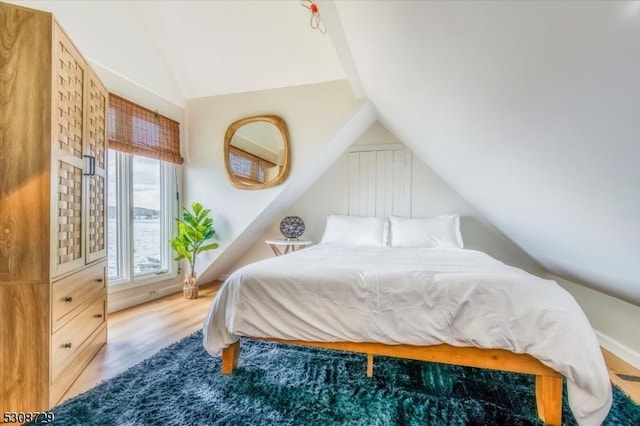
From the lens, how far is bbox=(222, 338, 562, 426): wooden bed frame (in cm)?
131

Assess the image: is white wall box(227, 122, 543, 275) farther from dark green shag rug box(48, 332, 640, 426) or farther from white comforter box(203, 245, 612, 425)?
dark green shag rug box(48, 332, 640, 426)

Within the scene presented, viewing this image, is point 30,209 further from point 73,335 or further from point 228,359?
point 228,359

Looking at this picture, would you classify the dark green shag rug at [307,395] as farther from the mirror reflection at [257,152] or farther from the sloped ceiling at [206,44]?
the sloped ceiling at [206,44]

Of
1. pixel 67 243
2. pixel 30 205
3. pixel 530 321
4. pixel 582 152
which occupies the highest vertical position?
pixel 582 152

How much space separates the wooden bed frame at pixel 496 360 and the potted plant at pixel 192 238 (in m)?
2.12

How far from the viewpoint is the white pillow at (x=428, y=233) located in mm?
2953

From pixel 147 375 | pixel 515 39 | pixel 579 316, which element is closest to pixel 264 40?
pixel 515 39

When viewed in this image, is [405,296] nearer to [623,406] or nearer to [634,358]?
[623,406]

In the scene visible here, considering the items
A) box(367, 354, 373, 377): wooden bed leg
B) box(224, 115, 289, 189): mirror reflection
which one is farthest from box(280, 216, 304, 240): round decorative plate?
box(367, 354, 373, 377): wooden bed leg

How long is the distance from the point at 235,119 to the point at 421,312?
9.58ft

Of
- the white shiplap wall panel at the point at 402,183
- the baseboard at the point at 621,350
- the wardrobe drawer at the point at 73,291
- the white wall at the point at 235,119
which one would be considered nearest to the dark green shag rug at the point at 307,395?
the wardrobe drawer at the point at 73,291

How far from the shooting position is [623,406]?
1478 mm

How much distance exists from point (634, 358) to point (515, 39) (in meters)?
2.38

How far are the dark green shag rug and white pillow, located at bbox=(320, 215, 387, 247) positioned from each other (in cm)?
135
